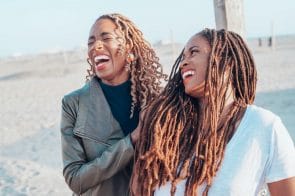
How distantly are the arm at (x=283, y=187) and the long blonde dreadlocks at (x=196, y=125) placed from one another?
19cm

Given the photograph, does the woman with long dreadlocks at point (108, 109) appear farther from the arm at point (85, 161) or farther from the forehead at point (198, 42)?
the forehead at point (198, 42)

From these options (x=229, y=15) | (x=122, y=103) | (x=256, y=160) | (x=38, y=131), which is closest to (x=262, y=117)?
(x=256, y=160)

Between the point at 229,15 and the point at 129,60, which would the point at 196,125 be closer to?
the point at 129,60

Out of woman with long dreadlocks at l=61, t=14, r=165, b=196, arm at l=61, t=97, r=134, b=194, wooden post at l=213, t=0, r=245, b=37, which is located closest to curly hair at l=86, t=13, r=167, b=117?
woman with long dreadlocks at l=61, t=14, r=165, b=196

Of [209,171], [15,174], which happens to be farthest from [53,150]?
[209,171]

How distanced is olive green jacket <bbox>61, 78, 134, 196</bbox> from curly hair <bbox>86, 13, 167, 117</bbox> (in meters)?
0.14

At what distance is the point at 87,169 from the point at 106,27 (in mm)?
606

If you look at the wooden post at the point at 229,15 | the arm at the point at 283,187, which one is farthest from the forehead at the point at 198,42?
the wooden post at the point at 229,15

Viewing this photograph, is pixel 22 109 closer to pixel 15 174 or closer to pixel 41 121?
pixel 41 121

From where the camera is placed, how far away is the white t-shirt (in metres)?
1.60

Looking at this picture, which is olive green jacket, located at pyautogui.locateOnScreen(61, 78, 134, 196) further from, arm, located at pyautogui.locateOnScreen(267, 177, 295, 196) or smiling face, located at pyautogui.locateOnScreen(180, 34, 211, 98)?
arm, located at pyautogui.locateOnScreen(267, 177, 295, 196)

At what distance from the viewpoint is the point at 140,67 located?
2.21 m

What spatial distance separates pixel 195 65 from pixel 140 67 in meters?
0.47

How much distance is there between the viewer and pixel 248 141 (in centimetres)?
164
